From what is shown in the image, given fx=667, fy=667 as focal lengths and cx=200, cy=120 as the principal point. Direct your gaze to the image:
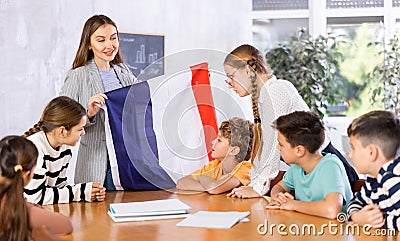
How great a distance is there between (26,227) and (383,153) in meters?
1.14

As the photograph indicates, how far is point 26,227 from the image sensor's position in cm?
194

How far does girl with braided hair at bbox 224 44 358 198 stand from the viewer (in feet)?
9.02

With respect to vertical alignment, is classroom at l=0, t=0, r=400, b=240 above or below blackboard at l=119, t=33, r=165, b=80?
below

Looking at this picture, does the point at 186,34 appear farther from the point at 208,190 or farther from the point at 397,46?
the point at 208,190

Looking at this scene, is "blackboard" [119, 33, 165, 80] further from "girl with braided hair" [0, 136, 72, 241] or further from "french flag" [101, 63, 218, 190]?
"girl with braided hair" [0, 136, 72, 241]

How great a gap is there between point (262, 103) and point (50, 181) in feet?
3.05

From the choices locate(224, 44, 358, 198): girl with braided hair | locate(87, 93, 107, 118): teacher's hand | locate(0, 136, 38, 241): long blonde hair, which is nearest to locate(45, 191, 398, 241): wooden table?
locate(224, 44, 358, 198): girl with braided hair

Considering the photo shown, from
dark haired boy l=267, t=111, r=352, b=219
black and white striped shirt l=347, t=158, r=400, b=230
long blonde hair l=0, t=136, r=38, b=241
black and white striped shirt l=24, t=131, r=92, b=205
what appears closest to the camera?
long blonde hair l=0, t=136, r=38, b=241

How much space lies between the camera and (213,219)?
2336 mm

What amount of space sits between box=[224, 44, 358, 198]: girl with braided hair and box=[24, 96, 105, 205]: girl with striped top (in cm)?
64

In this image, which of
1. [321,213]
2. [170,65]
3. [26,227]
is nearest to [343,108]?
[170,65]

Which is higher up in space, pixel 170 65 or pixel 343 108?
pixel 170 65

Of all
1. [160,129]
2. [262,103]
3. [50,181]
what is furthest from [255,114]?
[50,181]

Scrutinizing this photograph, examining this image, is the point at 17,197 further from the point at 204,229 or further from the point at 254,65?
the point at 254,65
